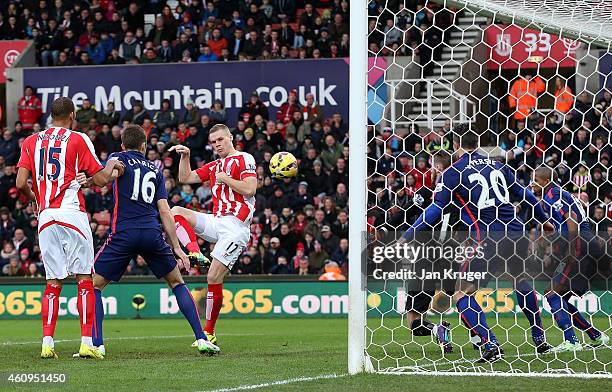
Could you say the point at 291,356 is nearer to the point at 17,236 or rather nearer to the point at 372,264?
the point at 372,264

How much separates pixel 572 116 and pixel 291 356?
20.0ft

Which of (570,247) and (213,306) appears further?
(570,247)

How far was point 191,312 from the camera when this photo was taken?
9031mm

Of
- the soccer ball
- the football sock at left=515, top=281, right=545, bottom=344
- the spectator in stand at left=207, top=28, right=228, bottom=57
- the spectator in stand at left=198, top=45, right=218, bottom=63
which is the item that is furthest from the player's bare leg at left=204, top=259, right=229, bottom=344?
the spectator in stand at left=207, top=28, right=228, bottom=57

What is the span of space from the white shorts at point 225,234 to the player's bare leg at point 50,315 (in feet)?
5.36

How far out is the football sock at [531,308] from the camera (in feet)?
29.8

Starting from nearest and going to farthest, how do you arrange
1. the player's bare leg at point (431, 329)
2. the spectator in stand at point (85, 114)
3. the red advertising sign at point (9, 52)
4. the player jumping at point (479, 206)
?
the player jumping at point (479, 206), the player's bare leg at point (431, 329), the spectator in stand at point (85, 114), the red advertising sign at point (9, 52)

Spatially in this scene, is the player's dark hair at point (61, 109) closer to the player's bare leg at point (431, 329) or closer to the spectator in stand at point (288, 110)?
the player's bare leg at point (431, 329)

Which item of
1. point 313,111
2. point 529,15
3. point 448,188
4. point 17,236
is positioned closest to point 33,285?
point 17,236

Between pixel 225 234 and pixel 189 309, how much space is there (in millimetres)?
1078

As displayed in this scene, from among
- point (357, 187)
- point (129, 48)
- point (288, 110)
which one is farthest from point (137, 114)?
point (357, 187)

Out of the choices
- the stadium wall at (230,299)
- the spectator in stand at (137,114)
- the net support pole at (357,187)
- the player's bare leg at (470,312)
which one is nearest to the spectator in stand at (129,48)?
the spectator in stand at (137,114)

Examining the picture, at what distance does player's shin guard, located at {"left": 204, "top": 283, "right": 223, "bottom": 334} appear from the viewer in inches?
384

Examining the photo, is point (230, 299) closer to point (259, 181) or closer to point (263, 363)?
point (259, 181)
